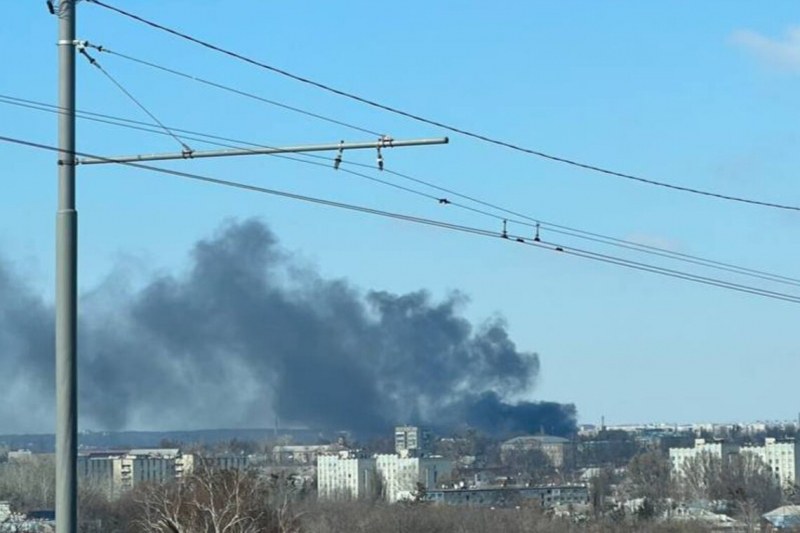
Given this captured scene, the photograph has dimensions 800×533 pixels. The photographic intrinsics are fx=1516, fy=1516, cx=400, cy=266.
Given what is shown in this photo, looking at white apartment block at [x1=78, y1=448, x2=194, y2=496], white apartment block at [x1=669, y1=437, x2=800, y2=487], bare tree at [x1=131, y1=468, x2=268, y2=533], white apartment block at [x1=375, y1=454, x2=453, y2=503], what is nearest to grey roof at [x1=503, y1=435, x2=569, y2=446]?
white apartment block at [x1=669, y1=437, x2=800, y2=487]

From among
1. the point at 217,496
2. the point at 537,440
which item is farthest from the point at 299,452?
the point at 217,496

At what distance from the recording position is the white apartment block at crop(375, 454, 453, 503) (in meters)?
132

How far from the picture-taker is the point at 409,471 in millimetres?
134500

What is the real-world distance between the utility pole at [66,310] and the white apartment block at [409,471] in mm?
118604

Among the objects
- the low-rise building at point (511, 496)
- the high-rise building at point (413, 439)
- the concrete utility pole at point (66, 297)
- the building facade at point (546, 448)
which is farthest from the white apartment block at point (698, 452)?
the concrete utility pole at point (66, 297)

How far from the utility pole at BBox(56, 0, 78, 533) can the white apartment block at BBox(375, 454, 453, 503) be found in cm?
11860

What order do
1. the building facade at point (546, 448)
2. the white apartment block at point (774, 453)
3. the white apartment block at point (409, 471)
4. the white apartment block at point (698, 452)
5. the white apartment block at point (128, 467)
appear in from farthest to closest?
the building facade at point (546, 448) < the white apartment block at point (774, 453) < the white apartment block at point (409, 471) < the white apartment block at point (698, 452) < the white apartment block at point (128, 467)

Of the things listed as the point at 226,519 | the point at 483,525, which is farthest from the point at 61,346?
the point at 483,525

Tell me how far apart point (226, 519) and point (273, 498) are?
93.3ft

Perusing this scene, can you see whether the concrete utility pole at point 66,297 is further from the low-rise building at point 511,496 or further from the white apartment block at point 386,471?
the white apartment block at point 386,471

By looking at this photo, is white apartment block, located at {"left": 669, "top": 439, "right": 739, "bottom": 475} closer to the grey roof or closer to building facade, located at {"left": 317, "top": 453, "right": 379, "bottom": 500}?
the grey roof

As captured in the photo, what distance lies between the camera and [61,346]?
410 inches

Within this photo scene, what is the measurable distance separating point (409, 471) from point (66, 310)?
126m

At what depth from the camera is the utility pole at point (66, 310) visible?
10250 mm
